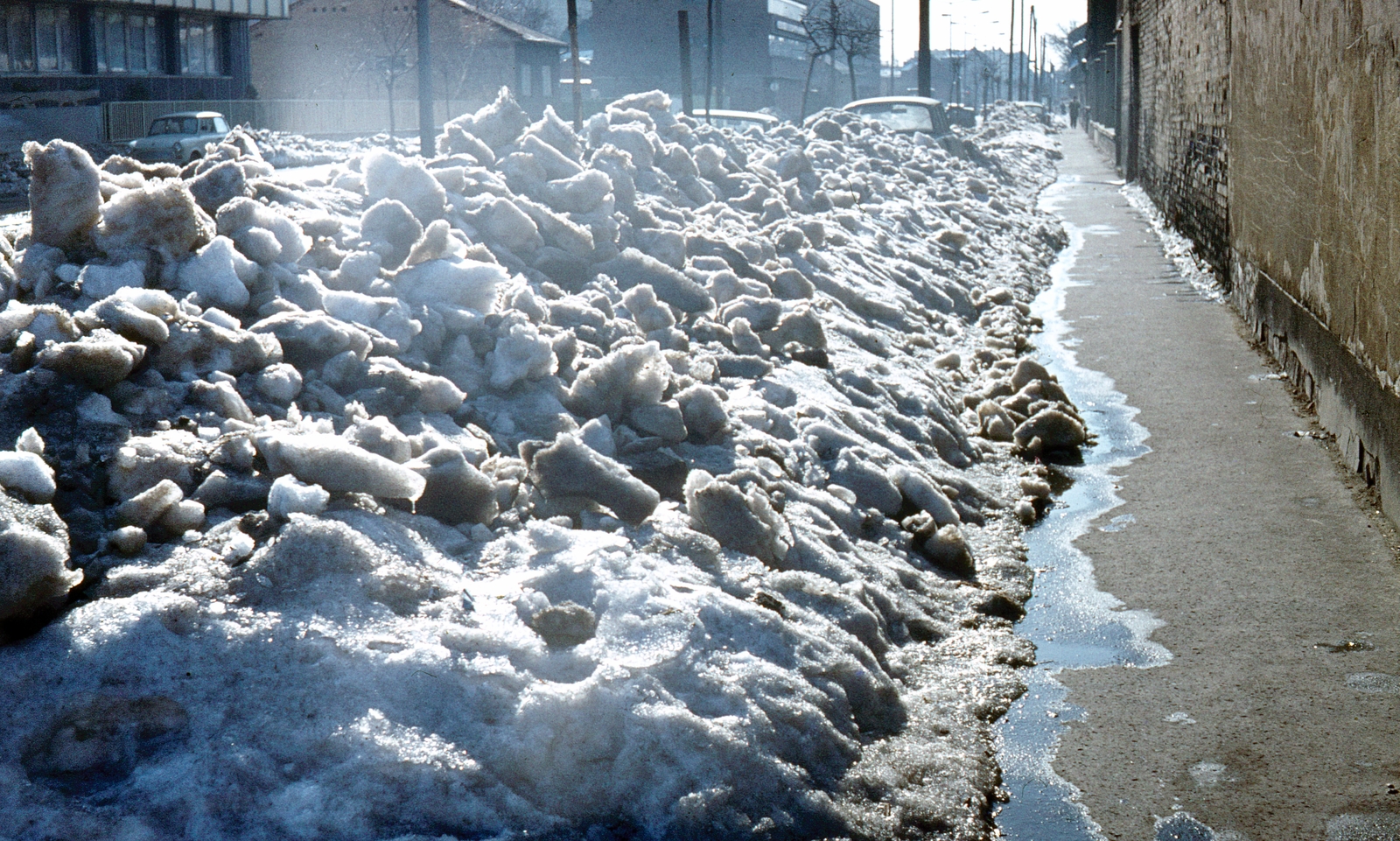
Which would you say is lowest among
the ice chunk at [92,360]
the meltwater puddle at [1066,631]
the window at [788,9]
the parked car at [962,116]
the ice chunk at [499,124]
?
the meltwater puddle at [1066,631]

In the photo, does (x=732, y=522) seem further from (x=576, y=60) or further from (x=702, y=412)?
(x=576, y=60)

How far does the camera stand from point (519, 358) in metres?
4.44

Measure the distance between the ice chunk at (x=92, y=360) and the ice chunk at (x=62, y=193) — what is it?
0.96 m

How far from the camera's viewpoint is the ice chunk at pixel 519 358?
4.40m

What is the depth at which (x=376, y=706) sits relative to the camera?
2686 mm

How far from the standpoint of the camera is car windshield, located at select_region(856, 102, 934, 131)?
926 inches

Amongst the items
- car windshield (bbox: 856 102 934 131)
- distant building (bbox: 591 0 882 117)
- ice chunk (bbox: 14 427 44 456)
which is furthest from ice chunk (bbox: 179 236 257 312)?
distant building (bbox: 591 0 882 117)

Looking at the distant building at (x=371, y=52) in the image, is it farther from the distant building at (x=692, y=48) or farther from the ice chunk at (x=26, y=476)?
the ice chunk at (x=26, y=476)

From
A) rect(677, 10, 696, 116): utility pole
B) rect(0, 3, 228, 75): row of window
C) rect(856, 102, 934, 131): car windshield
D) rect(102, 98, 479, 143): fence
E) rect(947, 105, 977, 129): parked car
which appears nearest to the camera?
rect(677, 10, 696, 116): utility pole

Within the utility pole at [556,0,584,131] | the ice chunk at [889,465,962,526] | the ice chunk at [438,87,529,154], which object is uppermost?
the utility pole at [556,0,584,131]

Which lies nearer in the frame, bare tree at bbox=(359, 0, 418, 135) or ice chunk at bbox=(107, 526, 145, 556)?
ice chunk at bbox=(107, 526, 145, 556)

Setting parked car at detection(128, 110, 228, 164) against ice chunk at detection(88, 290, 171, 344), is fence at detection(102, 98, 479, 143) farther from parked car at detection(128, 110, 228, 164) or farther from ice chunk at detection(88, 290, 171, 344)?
ice chunk at detection(88, 290, 171, 344)

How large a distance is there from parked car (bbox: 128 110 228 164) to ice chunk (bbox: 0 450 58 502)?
21.9 meters

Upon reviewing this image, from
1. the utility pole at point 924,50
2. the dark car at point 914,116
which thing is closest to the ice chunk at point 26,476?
the dark car at point 914,116
